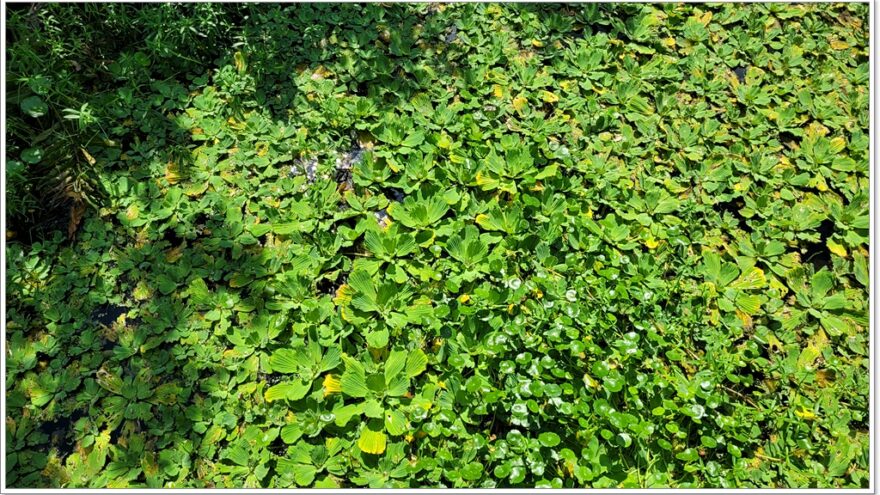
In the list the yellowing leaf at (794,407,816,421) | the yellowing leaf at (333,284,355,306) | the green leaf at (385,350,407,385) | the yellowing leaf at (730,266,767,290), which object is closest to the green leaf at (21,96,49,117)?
the yellowing leaf at (333,284,355,306)

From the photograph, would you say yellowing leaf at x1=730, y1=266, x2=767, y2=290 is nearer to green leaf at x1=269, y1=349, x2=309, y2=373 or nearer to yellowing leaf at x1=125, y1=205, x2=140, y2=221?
green leaf at x1=269, y1=349, x2=309, y2=373

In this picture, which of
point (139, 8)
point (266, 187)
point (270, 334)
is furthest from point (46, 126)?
point (270, 334)

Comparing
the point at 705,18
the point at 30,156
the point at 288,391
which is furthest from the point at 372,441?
the point at 705,18

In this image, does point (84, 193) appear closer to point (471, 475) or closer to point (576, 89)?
point (471, 475)

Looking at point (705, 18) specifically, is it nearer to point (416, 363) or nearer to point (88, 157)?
→ point (416, 363)

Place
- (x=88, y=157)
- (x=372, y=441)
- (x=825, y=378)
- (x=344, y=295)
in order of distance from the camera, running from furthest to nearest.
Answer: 1. (x=88, y=157)
2. (x=344, y=295)
3. (x=825, y=378)
4. (x=372, y=441)

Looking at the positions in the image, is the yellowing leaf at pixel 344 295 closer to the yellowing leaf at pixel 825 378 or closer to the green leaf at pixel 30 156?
the green leaf at pixel 30 156

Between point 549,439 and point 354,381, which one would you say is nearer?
point 549,439

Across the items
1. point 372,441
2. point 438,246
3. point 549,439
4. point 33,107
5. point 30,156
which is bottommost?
point 372,441

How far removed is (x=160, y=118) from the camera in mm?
2621

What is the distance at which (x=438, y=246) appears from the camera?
2.15 m

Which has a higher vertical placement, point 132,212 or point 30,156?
point 30,156

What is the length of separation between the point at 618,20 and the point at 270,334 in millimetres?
2423

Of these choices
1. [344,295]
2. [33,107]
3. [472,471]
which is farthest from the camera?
[33,107]
